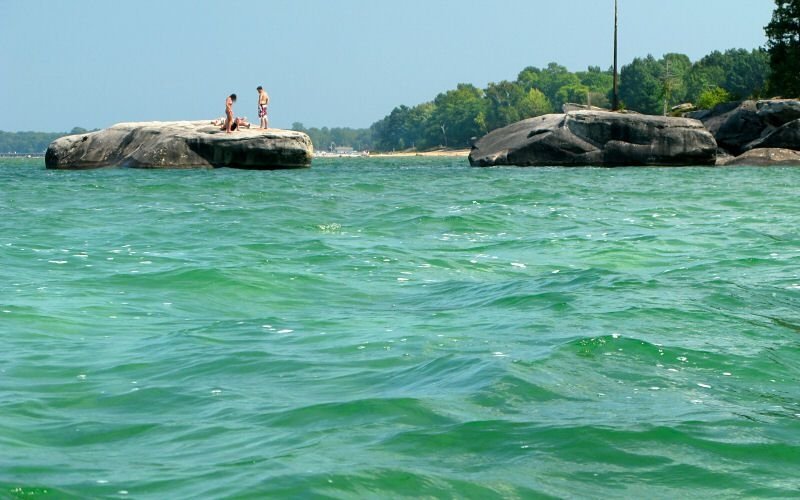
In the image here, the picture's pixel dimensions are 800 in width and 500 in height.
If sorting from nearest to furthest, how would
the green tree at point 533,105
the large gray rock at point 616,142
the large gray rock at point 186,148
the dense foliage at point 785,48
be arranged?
the large gray rock at point 186,148 < the large gray rock at point 616,142 < the dense foliage at point 785,48 < the green tree at point 533,105

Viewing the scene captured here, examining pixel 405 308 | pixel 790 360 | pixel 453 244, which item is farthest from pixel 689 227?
pixel 790 360

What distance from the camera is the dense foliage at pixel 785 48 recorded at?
42531 mm

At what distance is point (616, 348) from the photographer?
18.6 feet

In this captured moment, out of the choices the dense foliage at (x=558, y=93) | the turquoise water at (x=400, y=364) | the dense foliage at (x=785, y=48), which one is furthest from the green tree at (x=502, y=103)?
the turquoise water at (x=400, y=364)

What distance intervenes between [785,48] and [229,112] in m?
24.9

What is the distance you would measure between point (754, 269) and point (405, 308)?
319 centimetres

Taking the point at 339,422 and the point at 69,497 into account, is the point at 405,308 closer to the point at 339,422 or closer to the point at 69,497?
the point at 339,422

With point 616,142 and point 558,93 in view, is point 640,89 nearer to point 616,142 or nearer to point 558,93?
point 558,93

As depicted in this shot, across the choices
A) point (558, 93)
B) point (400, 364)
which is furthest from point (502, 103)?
point (400, 364)

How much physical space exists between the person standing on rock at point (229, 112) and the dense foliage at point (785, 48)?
23.1 metres

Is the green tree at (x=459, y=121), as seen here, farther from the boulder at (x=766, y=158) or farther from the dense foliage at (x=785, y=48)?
the boulder at (x=766, y=158)

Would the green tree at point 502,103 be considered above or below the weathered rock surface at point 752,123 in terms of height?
above

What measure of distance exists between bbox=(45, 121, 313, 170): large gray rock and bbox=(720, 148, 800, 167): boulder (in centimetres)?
1328

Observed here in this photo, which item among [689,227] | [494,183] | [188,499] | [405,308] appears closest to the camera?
[188,499]
